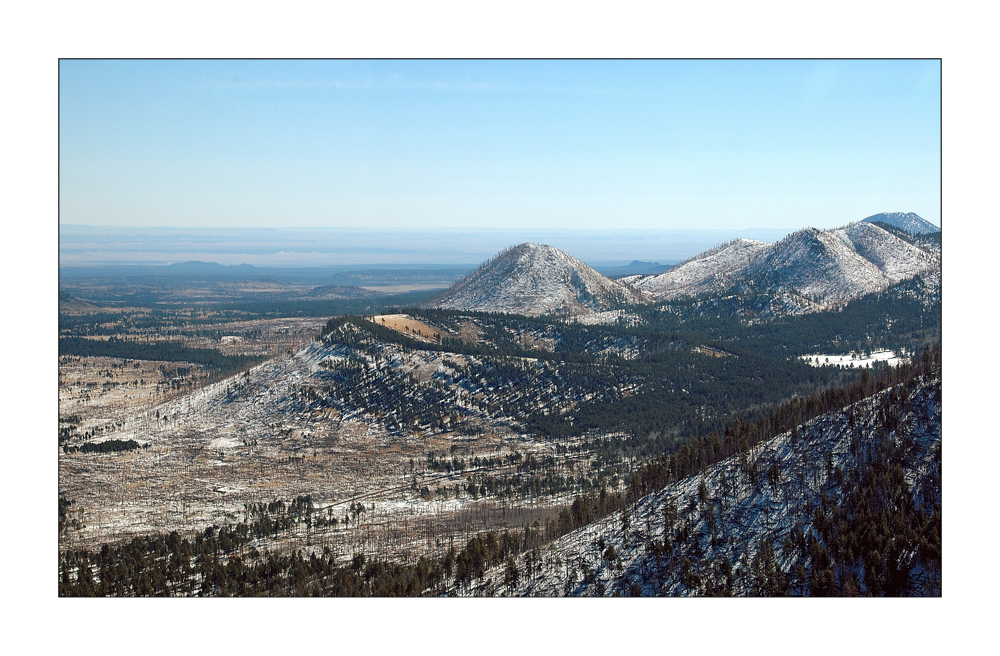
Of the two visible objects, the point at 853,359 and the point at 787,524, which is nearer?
the point at 787,524

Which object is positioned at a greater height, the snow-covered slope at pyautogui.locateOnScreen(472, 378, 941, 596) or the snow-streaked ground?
the snow-streaked ground

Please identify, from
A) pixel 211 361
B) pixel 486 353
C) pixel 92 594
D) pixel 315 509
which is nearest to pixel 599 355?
pixel 486 353

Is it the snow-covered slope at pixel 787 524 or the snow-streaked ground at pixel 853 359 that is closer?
the snow-covered slope at pixel 787 524

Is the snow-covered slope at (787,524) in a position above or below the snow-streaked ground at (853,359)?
below

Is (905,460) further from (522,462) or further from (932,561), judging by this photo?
(522,462)

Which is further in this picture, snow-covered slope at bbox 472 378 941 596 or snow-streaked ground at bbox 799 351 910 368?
snow-streaked ground at bbox 799 351 910 368
